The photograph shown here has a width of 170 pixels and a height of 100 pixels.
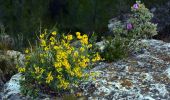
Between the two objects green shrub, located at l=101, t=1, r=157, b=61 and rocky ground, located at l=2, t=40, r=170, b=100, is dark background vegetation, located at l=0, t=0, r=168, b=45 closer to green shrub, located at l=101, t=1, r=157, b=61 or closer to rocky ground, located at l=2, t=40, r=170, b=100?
green shrub, located at l=101, t=1, r=157, b=61

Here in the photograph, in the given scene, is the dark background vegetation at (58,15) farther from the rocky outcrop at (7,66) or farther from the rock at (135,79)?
the rock at (135,79)

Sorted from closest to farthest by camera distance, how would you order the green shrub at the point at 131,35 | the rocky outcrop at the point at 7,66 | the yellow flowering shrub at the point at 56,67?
the yellow flowering shrub at the point at 56,67, the green shrub at the point at 131,35, the rocky outcrop at the point at 7,66

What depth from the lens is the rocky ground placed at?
5699 millimetres

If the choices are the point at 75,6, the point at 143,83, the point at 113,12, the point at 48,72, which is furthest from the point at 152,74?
the point at 75,6

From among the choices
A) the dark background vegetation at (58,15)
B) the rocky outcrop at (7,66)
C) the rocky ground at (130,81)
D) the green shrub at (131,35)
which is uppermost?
the dark background vegetation at (58,15)

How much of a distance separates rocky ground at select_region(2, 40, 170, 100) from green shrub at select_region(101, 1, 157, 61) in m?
0.16

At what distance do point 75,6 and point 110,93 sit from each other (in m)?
7.73

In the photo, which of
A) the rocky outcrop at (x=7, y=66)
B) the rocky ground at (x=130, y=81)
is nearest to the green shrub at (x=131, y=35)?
the rocky ground at (x=130, y=81)

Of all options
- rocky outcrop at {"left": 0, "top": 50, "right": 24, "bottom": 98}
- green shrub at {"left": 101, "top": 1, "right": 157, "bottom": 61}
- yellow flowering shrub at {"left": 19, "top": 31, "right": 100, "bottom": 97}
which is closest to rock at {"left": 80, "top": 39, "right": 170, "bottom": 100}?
green shrub at {"left": 101, "top": 1, "right": 157, "bottom": 61}

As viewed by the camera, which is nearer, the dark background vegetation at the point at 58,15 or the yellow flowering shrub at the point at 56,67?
the yellow flowering shrub at the point at 56,67

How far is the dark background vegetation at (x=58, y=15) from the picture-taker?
1222 cm

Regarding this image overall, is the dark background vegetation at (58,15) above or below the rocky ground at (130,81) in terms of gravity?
above

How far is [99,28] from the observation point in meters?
12.2

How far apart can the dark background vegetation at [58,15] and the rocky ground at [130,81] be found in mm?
4981
